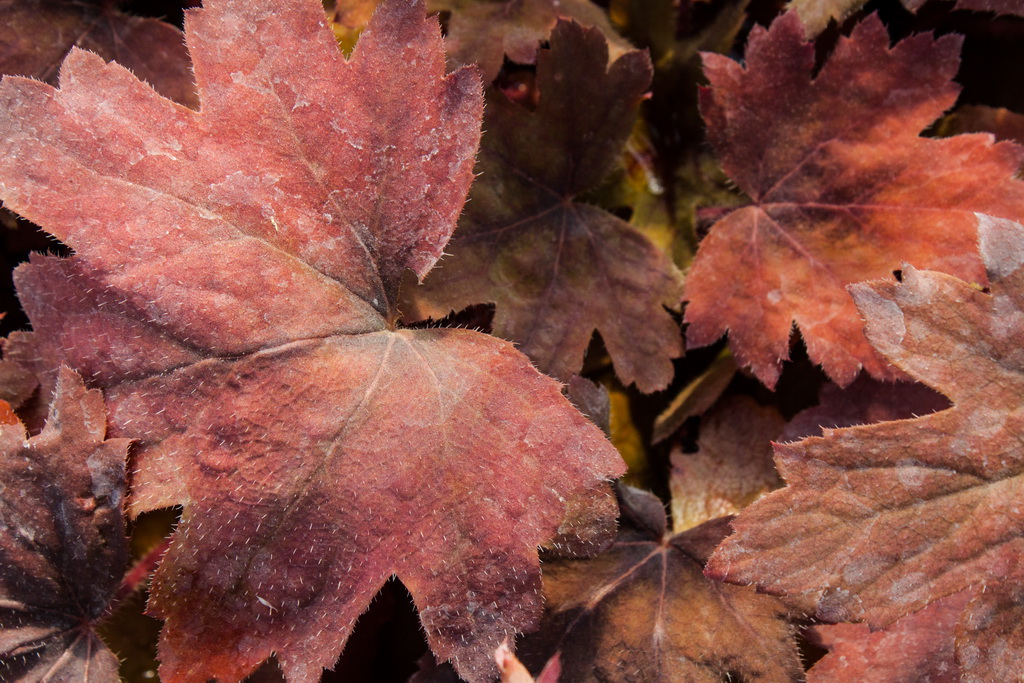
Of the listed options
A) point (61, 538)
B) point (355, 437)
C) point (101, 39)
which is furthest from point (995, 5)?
point (61, 538)

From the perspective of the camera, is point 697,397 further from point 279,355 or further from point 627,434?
point 279,355

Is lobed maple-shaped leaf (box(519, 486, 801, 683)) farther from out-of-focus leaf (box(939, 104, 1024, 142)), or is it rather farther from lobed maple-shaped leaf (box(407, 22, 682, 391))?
out-of-focus leaf (box(939, 104, 1024, 142))

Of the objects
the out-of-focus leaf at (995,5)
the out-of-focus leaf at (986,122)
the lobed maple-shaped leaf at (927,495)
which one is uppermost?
the out-of-focus leaf at (995,5)

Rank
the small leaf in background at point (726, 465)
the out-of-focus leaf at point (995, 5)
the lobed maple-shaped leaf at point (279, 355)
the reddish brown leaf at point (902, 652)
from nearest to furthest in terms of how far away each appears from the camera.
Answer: the lobed maple-shaped leaf at point (279, 355) < the reddish brown leaf at point (902, 652) < the out-of-focus leaf at point (995, 5) < the small leaf in background at point (726, 465)

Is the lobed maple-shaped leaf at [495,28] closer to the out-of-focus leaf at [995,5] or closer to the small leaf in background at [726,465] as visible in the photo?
the out-of-focus leaf at [995,5]

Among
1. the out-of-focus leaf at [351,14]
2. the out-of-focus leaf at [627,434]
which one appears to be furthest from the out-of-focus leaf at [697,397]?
the out-of-focus leaf at [351,14]

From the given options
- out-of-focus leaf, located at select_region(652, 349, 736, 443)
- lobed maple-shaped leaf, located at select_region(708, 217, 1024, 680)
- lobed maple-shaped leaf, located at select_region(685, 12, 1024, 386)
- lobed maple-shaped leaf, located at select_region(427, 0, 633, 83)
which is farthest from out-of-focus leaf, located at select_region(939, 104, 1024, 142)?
lobed maple-shaped leaf, located at select_region(427, 0, 633, 83)
